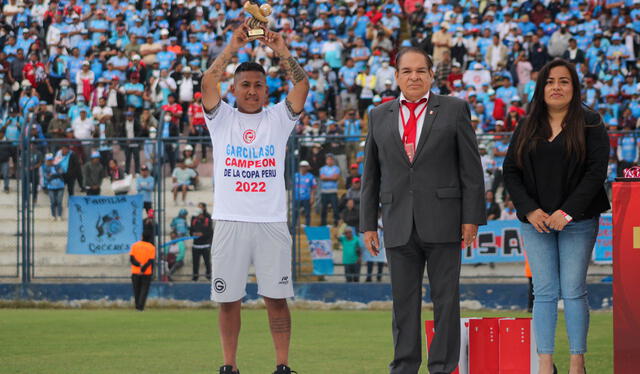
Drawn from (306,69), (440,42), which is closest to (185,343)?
(306,69)

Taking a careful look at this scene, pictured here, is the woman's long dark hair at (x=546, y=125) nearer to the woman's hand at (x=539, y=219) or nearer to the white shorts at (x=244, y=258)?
the woman's hand at (x=539, y=219)

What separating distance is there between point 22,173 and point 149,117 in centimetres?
424

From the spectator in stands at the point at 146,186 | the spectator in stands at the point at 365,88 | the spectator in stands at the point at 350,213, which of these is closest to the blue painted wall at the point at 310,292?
the spectator in stands at the point at 350,213

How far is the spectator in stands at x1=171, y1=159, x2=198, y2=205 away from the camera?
750 inches

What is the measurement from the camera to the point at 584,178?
695cm

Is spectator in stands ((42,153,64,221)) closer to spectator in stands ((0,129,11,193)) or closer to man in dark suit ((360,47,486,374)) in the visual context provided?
spectator in stands ((0,129,11,193))

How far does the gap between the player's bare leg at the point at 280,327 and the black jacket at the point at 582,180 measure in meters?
1.78

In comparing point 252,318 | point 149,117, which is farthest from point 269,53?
point 252,318

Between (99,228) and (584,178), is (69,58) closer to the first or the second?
(99,228)

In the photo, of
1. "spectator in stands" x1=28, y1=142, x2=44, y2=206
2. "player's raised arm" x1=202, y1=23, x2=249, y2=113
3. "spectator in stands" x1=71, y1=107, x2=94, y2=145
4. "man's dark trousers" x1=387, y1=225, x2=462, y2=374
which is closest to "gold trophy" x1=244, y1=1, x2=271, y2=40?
"player's raised arm" x1=202, y1=23, x2=249, y2=113

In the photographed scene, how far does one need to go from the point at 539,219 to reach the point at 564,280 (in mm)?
403

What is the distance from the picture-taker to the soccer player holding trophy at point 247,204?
760 centimetres

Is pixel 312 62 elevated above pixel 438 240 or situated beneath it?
elevated above

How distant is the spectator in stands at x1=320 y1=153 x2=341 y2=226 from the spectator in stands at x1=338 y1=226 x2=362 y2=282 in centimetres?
27
